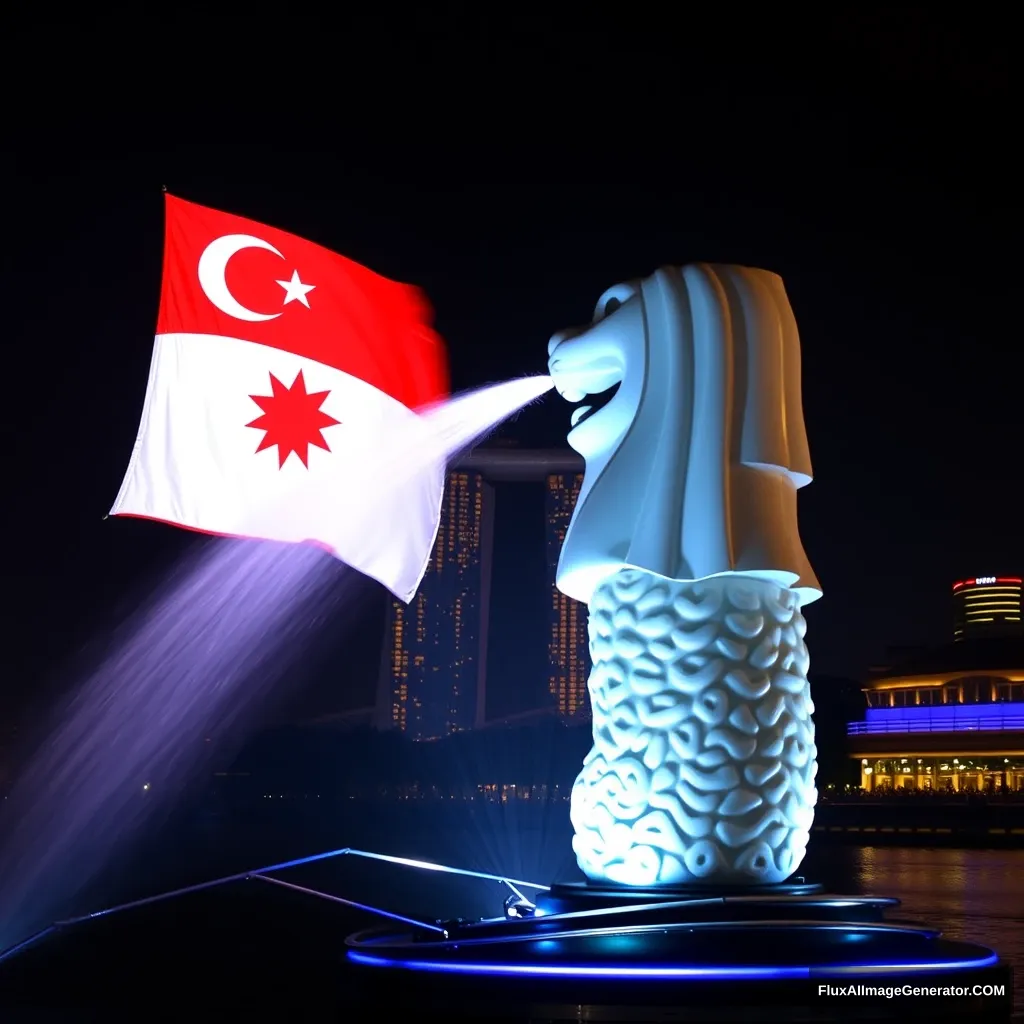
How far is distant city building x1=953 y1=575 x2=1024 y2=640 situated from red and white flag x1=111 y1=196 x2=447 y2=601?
381ft

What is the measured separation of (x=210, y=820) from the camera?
184 feet

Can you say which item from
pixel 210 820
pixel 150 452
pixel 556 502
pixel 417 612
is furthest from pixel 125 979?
pixel 417 612

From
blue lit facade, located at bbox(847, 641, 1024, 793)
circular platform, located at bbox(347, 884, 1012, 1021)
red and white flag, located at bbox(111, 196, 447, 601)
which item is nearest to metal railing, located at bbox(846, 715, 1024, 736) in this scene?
blue lit facade, located at bbox(847, 641, 1024, 793)

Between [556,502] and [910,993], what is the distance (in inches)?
3401

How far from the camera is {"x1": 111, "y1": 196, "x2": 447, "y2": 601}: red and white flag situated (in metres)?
10.9

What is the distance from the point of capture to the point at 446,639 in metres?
103

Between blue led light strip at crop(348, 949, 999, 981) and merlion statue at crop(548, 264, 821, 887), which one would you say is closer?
blue led light strip at crop(348, 949, 999, 981)

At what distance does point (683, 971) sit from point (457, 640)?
94.2 m

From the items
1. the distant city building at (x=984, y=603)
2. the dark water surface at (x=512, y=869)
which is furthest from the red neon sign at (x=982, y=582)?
the dark water surface at (x=512, y=869)

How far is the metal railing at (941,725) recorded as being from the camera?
7381cm

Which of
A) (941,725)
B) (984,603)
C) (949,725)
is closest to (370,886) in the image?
(949,725)

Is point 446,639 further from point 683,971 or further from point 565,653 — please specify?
point 683,971

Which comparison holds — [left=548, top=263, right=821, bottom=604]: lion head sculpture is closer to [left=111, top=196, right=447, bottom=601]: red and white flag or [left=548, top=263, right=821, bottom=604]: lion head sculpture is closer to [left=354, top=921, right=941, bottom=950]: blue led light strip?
[left=111, top=196, right=447, bottom=601]: red and white flag

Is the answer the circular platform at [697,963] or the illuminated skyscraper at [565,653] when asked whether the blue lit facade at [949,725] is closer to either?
the illuminated skyscraper at [565,653]
